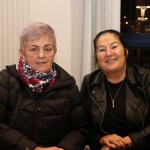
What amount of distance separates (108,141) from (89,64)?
3.01 ft

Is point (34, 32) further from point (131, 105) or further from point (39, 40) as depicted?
point (131, 105)

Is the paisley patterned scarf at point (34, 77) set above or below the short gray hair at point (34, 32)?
below

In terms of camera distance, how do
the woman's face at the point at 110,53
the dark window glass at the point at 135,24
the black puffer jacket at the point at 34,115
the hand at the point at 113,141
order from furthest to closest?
1. the dark window glass at the point at 135,24
2. the woman's face at the point at 110,53
3. the hand at the point at 113,141
4. the black puffer jacket at the point at 34,115

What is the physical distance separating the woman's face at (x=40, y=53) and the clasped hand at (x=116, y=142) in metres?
0.66

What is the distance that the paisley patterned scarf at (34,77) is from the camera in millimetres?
2000

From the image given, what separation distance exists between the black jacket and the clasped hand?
0.15 ft

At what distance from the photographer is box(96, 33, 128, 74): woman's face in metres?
2.28

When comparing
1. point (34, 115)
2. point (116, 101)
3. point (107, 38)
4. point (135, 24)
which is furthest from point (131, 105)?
point (135, 24)

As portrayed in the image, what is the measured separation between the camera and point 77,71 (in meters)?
2.96

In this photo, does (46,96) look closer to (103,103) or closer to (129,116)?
(103,103)

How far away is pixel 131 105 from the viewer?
2.27 m

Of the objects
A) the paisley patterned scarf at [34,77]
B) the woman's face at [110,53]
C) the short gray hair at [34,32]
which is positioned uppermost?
the short gray hair at [34,32]

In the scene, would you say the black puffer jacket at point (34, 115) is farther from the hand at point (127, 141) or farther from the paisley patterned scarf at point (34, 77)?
the hand at point (127, 141)

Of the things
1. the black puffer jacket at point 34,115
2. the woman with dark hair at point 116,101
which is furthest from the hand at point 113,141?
the black puffer jacket at point 34,115
